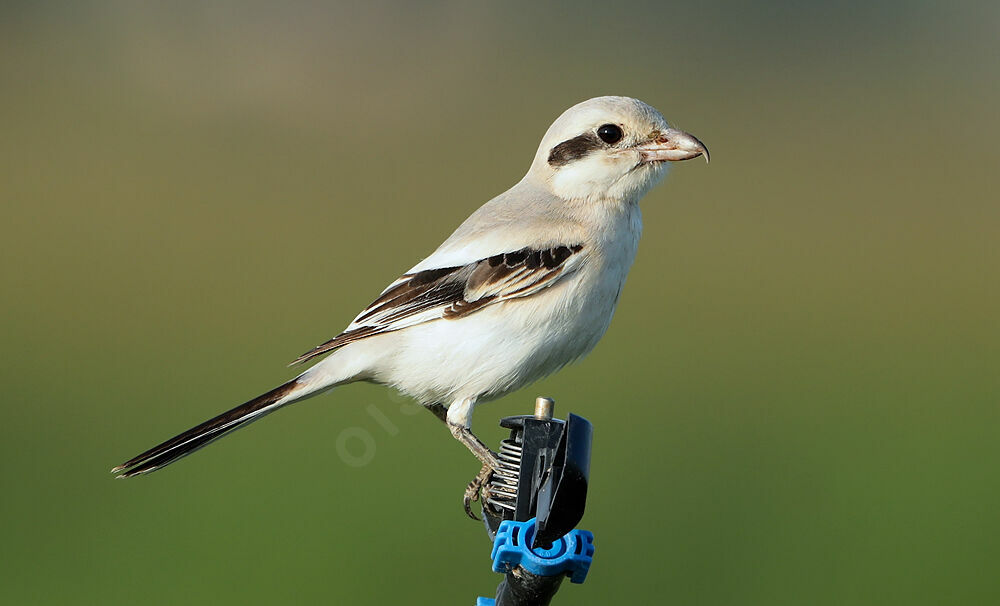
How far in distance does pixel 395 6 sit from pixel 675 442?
6554 mm

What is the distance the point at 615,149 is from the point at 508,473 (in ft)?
3.97

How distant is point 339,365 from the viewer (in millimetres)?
2949

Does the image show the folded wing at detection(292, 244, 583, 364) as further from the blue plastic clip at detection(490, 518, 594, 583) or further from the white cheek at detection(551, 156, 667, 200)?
the blue plastic clip at detection(490, 518, 594, 583)

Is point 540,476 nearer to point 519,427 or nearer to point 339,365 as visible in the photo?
point 519,427

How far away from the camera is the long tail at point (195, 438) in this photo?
8.77ft

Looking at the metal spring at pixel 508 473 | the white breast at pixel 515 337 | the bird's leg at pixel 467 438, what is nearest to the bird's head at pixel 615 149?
the white breast at pixel 515 337

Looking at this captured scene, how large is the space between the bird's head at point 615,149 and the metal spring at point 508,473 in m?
1.07

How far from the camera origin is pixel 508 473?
2.17 metres

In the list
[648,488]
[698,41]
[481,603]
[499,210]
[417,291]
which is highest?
[698,41]

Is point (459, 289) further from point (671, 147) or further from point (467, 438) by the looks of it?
point (671, 147)

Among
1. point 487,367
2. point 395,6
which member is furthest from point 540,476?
point 395,6

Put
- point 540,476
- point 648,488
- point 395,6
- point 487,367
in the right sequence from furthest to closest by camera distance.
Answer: point 395,6 < point 648,488 < point 487,367 < point 540,476

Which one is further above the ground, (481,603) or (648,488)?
(648,488)

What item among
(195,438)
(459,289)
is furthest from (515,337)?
(195,438)
